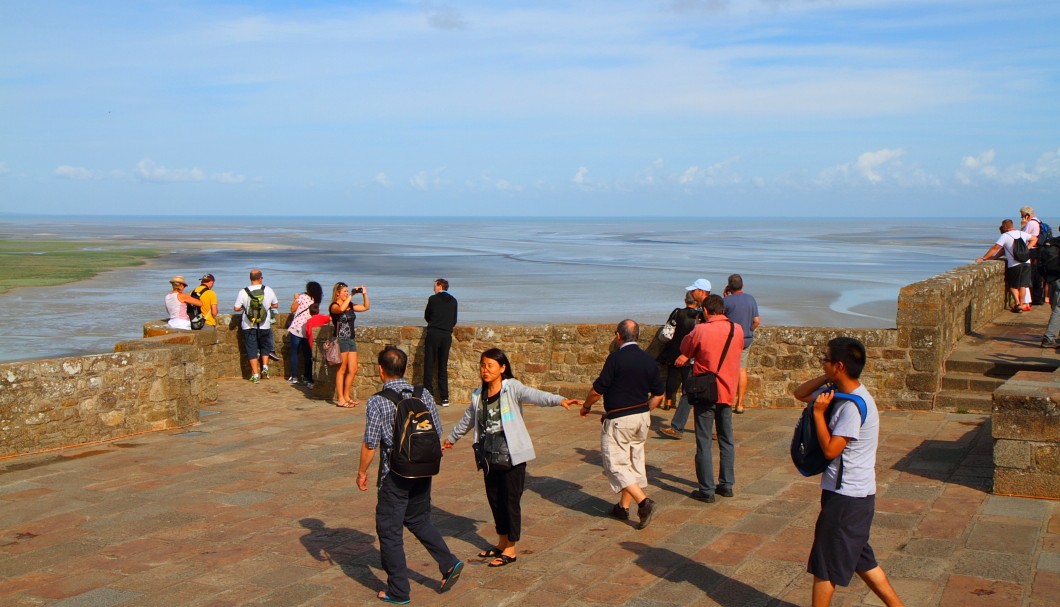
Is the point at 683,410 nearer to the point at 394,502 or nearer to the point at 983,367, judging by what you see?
the point at 983,367

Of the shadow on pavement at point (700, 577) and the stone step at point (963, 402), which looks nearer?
the shadow on pavement at point (700, 577)

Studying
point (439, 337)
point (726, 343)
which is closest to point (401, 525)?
point (726, 343)

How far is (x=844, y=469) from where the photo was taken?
14.8 feet

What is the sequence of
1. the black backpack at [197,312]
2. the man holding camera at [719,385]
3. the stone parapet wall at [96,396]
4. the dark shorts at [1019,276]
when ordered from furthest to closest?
1. the dark shorts at [1019,276]
2. the black backpack at [197,312]
3. the stone parapet wall at [96,396]
4. the man holding camera at [719,385]

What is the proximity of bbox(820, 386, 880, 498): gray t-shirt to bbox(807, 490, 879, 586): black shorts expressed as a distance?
50 millimetres

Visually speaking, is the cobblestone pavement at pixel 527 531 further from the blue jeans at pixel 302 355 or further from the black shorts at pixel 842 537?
the blue jeans at pixel 302 355

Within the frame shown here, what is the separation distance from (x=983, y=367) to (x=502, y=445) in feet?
22.6

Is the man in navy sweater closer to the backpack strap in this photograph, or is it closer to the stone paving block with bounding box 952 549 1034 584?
the stone paving block with bounding box 952 549 1034 584

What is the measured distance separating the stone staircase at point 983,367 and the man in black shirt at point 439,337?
18.3ft

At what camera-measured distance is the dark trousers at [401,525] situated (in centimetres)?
526

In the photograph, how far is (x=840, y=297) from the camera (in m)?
28.4

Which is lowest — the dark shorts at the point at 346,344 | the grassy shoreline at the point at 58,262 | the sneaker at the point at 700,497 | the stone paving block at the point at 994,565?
the grassy shoreline at the point at 58,262

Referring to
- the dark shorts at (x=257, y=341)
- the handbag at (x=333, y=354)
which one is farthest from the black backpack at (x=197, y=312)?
the handbag at (x=333, y=354)

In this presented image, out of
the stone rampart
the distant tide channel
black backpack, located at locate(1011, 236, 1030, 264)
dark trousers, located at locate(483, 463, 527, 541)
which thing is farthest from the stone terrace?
the distant tide channel
